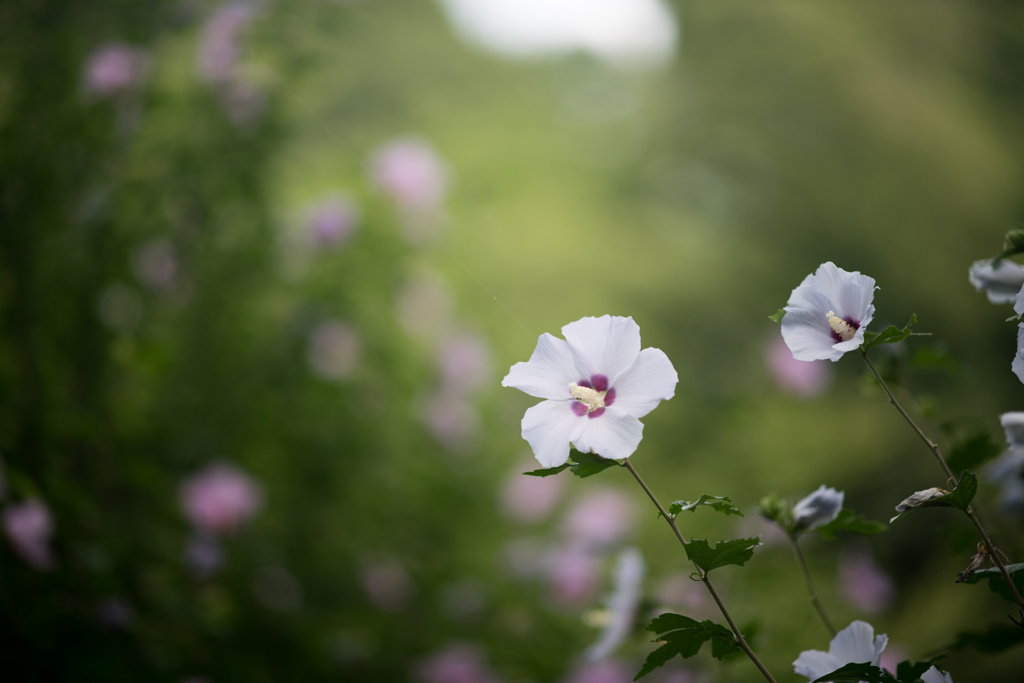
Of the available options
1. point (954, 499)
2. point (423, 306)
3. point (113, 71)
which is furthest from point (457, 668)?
point (113, 71)

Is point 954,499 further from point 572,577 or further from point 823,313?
point 572,577

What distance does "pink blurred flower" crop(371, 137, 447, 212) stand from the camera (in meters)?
1.33

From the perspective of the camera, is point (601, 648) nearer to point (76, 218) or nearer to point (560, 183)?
point (76, 218)

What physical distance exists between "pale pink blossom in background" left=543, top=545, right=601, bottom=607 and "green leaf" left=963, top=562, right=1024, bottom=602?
33.6 inches

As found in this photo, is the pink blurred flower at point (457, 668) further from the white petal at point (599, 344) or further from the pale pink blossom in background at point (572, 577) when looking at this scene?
the white petal at point (599, 344)

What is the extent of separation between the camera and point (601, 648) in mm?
590

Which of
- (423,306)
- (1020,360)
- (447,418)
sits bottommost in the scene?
(1020,360)

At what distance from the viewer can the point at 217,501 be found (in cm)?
112

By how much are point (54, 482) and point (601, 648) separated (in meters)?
0.76

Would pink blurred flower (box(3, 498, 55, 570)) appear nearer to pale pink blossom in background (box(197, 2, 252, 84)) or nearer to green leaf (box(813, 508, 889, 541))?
pale pink blossom in background (box(197, 2, 252, 84))

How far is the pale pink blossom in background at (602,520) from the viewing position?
4.40 feet

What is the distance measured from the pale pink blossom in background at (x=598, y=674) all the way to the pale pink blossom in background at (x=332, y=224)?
2.99 ft

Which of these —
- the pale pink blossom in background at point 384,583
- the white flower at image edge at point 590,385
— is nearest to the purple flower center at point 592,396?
the white flower at image edge at point 590,385

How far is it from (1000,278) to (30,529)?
3.56 feet
